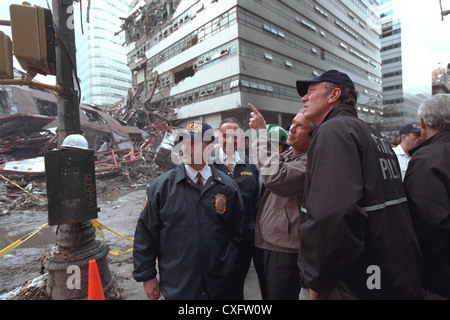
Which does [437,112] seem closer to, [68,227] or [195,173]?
[195,173]

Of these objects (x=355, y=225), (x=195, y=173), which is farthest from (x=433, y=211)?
(x=195, y=173)

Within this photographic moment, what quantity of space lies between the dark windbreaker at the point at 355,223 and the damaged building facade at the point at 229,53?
803 inches

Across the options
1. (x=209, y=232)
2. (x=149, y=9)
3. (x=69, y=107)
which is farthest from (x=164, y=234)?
(x=149, y=9)

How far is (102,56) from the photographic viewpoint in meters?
76.3

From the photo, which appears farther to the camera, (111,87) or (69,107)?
(111,87)

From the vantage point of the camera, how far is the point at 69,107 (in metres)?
2.81

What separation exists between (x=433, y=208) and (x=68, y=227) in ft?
Answer: 11.4

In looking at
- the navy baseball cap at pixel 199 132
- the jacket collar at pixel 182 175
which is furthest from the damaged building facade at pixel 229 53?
the jacket collar at pixel 182 175

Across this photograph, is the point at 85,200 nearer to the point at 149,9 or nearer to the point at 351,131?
the point at 351,131

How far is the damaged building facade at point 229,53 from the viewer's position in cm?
2145

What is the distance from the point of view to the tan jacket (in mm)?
1731

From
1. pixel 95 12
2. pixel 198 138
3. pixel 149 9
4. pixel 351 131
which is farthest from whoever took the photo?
pixel 95 12

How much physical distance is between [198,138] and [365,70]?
49634mm
